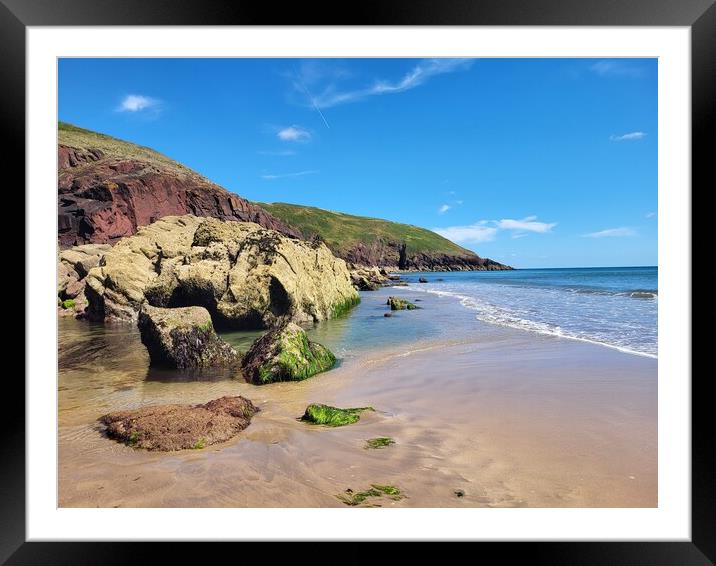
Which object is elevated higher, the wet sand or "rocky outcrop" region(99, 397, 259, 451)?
"rocky outcrop" region(99, 397, 259, 451)

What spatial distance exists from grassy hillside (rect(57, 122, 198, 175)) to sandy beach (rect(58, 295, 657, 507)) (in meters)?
53.2

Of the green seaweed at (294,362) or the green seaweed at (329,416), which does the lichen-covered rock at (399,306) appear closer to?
the green seaweed at (294,362)

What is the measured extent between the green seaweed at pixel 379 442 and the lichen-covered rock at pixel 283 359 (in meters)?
3.16

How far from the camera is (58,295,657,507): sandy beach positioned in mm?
3451

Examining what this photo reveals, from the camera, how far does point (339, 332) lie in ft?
44.1

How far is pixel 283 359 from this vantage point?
24.6 ft

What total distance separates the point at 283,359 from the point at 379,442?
11.2 ft

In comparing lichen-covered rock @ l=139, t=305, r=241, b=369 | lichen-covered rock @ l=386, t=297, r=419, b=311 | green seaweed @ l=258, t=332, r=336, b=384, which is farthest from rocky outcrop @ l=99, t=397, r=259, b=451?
lichen-covered rock @ l=386, t=297, r=419, b=311

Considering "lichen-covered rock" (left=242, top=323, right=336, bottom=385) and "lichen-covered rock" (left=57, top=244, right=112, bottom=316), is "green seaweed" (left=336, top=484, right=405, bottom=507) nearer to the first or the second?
"lichen-covered rock" (left=242, top=323, right=336, bottom=385)

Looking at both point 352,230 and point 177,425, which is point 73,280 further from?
point 352,230
